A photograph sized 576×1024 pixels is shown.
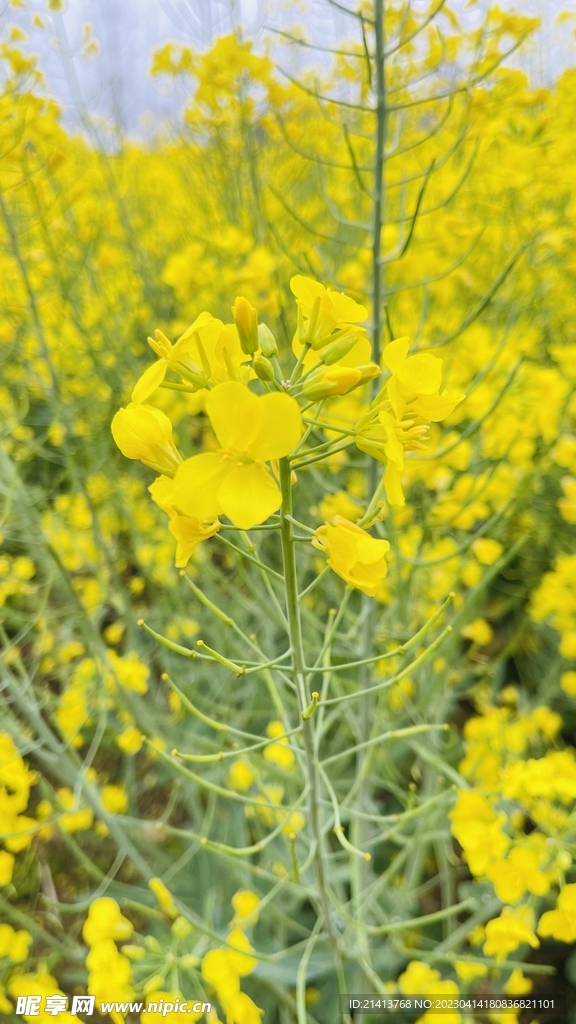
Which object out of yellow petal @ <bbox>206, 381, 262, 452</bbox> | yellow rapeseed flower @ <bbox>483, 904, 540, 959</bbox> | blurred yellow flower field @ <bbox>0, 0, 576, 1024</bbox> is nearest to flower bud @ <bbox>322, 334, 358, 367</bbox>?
blurred yellow flower field @ <bbox>0, 0, 576, 1024</bbox>

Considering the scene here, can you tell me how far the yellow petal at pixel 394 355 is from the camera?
20.2 inches

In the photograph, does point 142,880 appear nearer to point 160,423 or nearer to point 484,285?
point 160,423

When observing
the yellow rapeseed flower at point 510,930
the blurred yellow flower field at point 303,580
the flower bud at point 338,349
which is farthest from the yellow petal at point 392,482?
the yellow rapeseed flower at point 510,930

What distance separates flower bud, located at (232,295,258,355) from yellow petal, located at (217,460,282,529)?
11 centimetres

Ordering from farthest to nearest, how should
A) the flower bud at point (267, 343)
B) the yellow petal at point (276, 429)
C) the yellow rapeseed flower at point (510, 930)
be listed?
the yellow rapeseed flower at point (510, 930)
the flower bud at point (267, 343)
the yellow petal at point (276, 429)

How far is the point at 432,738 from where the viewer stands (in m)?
1.47

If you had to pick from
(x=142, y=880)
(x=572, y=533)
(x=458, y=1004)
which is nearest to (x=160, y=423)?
(x=458, y=1004)

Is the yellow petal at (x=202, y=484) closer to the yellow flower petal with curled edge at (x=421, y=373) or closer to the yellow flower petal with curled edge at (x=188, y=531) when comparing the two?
the yellow flower petal with curled edge at (x=188, y=531)

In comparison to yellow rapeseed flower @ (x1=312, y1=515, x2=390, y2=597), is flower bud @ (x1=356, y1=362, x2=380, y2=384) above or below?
above

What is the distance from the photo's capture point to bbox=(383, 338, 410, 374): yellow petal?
51 centimetres

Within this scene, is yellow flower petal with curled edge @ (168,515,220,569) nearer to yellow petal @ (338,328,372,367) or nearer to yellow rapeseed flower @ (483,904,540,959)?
yellow petal @ (338,328,372,367)

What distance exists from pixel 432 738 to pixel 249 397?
4.10 ft

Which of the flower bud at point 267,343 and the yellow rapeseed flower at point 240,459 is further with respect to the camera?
the flower bud at point 267,343

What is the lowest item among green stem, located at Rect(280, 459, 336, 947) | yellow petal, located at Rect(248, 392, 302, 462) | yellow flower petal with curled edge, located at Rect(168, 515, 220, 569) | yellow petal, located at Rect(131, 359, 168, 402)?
green stem, located at Rect(280, 459, 336, 947)
